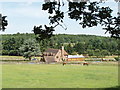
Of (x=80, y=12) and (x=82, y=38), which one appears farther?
(x=82, y=38)

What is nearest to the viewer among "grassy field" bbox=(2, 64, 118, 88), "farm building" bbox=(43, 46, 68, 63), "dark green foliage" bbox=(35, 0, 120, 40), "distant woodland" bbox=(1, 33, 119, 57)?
"dark green foliage" bbox=(35, 0, 120, 40)

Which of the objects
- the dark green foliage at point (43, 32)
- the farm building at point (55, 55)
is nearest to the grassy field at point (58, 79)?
the dark green foliage at point (43, 32)

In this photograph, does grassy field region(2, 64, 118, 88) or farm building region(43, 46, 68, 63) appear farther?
farm building region(43, 46, 68, 63)

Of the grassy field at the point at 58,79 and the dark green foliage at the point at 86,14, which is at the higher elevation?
the dark green foliage at the point at 86,14

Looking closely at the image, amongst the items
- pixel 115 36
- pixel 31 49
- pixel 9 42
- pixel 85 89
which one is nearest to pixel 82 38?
pixel 9 42

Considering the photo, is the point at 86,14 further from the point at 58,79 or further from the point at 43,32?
the point at 58,79

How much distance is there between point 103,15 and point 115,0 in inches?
16.7

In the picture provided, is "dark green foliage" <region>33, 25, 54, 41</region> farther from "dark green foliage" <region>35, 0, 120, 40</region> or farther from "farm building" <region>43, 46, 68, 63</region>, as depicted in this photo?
"farm building" <region>43, 46, 68, 63</region>

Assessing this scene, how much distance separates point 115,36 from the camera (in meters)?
5.43

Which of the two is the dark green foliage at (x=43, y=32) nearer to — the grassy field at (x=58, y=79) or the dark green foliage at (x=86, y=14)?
the dark green foliage at (x=86, y=14)

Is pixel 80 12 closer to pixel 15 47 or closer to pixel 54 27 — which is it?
pixel 54 27

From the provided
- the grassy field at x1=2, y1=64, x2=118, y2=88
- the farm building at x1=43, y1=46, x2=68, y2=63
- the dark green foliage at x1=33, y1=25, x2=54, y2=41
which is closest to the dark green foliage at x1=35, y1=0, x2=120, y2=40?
the dark green foliage at x1=33, y1=25, x2=54, y2=41

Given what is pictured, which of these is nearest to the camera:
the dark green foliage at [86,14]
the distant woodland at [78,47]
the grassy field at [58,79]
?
the dark green foliage at [86,14]

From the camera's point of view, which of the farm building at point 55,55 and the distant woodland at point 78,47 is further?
the distant woodland at point 78,47
